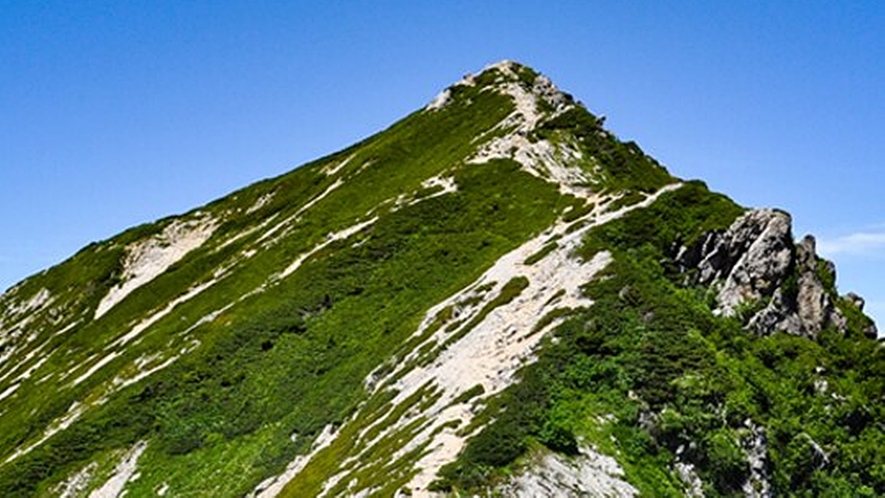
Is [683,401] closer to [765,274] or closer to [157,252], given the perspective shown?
[765,274]

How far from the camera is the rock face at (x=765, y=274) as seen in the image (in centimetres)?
5288

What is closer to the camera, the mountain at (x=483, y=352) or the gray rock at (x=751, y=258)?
the mountain at (x=483, y=352)

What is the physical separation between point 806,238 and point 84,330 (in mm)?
86923

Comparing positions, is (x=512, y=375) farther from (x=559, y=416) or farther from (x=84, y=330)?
(x=84, y=330)

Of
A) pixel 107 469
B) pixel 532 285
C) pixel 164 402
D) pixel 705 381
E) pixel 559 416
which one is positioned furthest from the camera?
pixel 164 402

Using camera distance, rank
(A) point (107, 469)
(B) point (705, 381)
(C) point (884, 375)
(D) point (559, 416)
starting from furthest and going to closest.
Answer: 1. (A) point (107, 469)
2. (C) point (884, 375)
3. (B) point (705, 381)
4. (D) point (559, 416)

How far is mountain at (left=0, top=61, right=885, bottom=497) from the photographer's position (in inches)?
1576

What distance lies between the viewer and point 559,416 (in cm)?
3953

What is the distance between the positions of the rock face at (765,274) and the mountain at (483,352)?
162 millimetres

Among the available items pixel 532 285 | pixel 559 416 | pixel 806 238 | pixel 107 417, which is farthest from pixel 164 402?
pixel 806 238

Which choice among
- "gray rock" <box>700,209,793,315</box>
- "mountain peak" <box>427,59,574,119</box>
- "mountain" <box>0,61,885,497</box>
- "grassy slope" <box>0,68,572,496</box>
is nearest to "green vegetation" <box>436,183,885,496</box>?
"mountain" <box>0,61,885,497</box>

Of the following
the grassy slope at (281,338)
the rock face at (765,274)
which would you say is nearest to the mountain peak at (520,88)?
the grassy slope at (281,338)

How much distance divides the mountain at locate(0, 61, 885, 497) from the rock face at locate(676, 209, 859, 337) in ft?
0.53

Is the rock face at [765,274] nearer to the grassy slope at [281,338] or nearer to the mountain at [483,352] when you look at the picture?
the mountain at [483,352]
